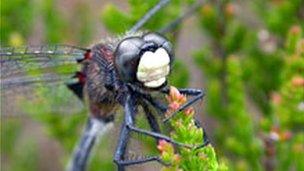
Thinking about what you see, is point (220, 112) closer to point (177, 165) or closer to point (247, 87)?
point (247, 87)

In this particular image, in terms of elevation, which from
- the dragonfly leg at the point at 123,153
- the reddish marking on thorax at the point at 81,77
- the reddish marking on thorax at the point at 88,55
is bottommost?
the dragonfly leg at the point at 123,153

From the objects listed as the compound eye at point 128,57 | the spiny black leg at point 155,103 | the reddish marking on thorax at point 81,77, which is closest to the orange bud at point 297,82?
the spiny black leg at point 155,103

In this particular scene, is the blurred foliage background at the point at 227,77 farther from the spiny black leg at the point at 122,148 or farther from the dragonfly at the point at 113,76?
the spiny black leg at the point at 122,148

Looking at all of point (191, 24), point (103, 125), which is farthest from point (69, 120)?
point (191, 24)

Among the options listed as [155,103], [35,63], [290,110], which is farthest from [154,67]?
[290,110]

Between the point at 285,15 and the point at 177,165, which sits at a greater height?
the point at 285,15

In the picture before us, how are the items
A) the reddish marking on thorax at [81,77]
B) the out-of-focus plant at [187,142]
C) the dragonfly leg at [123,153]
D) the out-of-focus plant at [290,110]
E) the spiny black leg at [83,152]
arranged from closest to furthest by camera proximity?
1. the out-of-focus plant at [187,142]
2. the dragonfly leg at [123,153]
3. the out-of-focus plant at [290,110]
4. the reddish marking on thorax at [81,77]
5. the spiny black leg at [83,152]

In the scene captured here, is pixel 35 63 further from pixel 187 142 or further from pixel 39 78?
pixel 187 142
